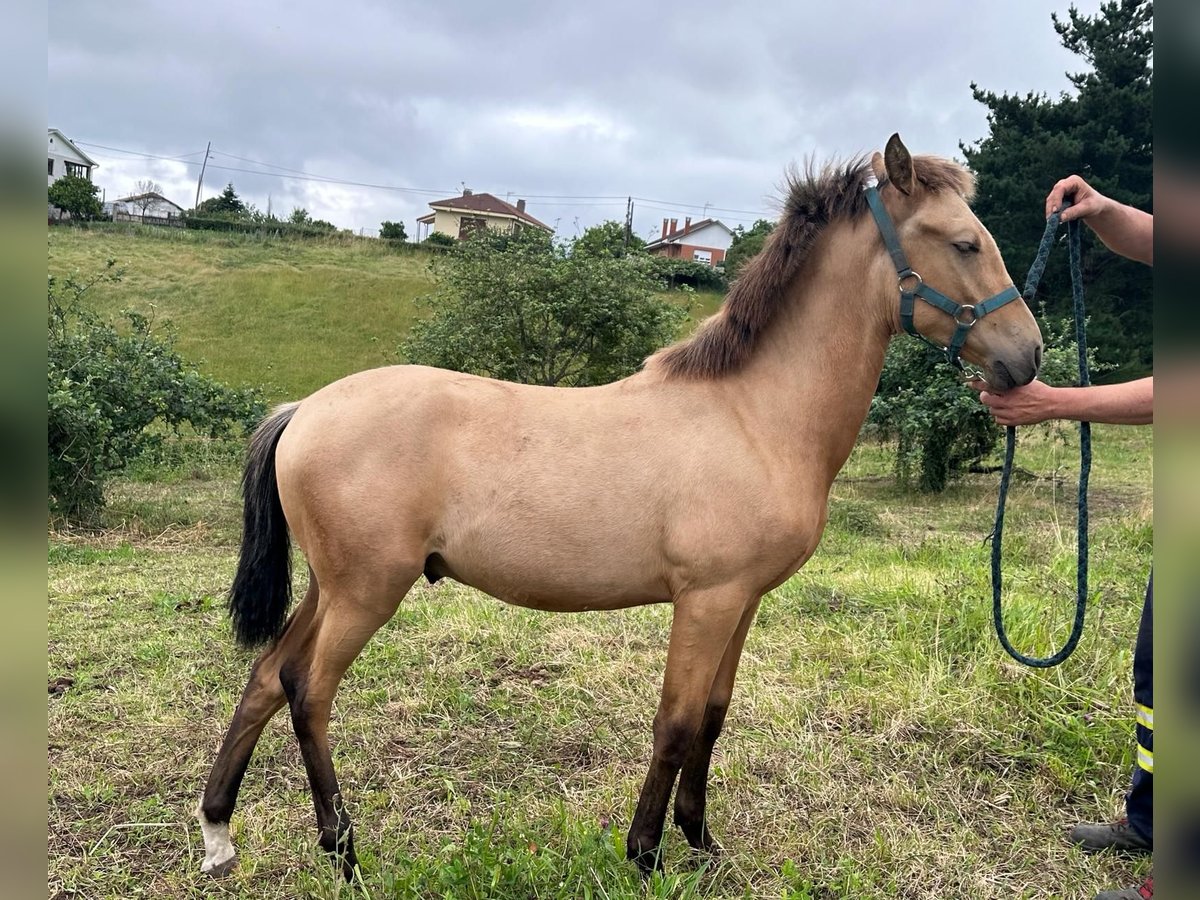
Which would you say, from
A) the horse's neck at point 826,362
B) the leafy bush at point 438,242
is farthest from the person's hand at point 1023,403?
the leafy bush at point 438,242

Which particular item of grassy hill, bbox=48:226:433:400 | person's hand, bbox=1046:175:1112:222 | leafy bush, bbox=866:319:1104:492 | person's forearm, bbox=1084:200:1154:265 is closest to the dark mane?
person's hand, bbox=1046:175:1112:222

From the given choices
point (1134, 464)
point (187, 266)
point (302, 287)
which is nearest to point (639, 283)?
point (1134, 464)

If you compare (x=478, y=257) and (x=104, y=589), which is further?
(x=478, y=257)

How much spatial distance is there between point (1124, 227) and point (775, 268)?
1.21 meters

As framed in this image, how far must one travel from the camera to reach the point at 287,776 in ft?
10.3

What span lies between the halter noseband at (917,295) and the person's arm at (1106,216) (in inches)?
16.8

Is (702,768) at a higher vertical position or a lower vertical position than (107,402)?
lower

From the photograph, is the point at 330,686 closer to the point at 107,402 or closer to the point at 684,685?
the point at 684,685

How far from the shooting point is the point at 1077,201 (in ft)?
8.57

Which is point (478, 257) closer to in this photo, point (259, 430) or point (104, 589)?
point (104, 589)

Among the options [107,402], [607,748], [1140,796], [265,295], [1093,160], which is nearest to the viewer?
[1140,796]

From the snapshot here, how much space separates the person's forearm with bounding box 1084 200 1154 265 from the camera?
2594 mm

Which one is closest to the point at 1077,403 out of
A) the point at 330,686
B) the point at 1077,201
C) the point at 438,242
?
the point at 1077,201

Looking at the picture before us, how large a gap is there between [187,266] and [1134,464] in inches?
1212
